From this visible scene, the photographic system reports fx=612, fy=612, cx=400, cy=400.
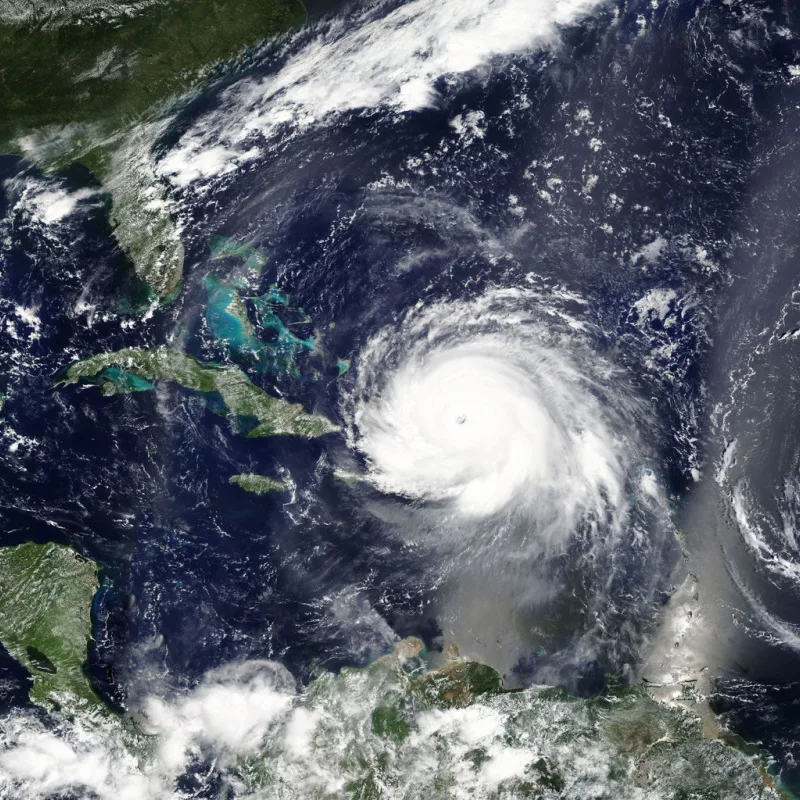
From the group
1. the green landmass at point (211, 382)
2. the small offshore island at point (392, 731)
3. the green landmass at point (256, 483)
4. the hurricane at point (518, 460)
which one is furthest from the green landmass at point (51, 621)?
the hurricane at point (518, 460)

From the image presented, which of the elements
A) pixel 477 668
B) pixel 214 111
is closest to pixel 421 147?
pixel 214 111

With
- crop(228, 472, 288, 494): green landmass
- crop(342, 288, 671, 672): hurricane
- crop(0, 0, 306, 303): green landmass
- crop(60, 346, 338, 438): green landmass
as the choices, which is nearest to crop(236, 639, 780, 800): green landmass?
crop(342, 288, 671, 672): hurricane

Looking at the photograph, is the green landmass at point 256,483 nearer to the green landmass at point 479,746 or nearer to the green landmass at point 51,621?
the green landmass at point 51,621

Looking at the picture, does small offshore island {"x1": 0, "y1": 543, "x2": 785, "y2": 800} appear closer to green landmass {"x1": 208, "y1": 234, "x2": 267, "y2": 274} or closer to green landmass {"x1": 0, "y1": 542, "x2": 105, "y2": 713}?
green landmass {"x1": 0, "y1": 542, "x2": 105, "y2": 713}

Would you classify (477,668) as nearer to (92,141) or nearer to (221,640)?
(221,640)

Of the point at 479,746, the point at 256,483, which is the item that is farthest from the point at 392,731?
the point at 256,483
